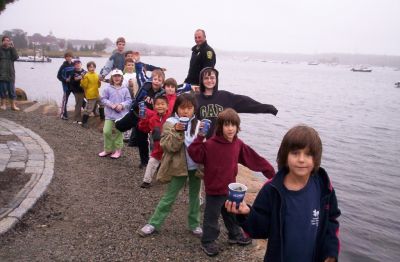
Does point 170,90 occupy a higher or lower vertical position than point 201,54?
lower

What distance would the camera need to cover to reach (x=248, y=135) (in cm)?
1898

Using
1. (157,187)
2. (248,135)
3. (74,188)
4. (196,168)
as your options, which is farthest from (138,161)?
(248,135)

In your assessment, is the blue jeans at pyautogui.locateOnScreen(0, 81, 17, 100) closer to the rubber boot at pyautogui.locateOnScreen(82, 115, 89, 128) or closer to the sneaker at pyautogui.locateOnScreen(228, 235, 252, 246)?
the rubber boot at pyautogui.locateOnScreen(82, 115, 89, 128)

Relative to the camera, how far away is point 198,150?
4.09m

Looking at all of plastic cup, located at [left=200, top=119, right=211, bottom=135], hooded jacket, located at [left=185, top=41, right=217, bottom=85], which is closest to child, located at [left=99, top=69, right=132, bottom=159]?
hooded jacket, located at [left=185, top=41, right=217, bottom=85]

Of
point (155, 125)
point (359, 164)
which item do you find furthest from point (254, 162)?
point (359, 164)

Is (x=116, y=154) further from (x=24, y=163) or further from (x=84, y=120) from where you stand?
(x=84, y=120)

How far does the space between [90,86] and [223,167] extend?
7.32 m

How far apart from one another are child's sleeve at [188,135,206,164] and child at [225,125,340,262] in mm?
1467

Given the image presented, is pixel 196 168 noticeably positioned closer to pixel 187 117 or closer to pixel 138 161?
pixel 187 117

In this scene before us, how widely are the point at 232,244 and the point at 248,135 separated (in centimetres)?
1444

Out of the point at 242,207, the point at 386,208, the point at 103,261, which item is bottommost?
the point at 386,208

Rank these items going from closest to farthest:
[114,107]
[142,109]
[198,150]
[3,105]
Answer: [198,150] → [142,109] → [114,107] → [3,105]

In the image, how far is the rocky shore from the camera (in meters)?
4.29
